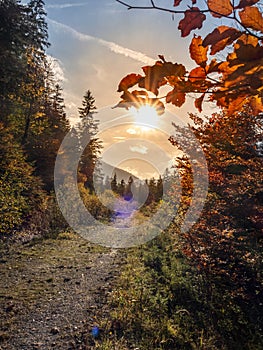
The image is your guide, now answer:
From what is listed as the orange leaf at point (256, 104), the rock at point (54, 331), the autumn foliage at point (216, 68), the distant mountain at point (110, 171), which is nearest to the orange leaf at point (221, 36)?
the autumn foliage at point (216, 68)

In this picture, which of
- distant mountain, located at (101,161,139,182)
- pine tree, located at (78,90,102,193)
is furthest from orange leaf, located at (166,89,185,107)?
distant mountain, located at (101,161,139,182)

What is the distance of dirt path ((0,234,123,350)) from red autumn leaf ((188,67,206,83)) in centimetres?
460

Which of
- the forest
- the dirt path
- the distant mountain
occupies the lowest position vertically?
the dirt path

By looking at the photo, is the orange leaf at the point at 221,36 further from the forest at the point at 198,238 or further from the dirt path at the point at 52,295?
the dirt path at the point at 52,295

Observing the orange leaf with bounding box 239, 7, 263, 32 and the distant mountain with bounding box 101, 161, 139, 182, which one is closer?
the orange leaf with bounding box 239, 7, 263, 32

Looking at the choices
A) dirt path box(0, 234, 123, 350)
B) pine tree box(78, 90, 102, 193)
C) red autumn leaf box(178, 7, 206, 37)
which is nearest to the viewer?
red autumn leaf box(178, 7, 206, 37)

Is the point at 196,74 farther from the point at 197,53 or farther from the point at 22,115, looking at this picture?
the point at 22,115

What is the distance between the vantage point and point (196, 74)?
84cm

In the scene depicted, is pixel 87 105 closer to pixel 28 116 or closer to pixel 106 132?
pixel 106 132

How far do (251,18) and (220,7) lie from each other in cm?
9

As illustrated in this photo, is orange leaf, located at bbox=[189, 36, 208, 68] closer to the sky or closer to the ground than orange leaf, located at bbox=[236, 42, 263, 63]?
closer to the sky

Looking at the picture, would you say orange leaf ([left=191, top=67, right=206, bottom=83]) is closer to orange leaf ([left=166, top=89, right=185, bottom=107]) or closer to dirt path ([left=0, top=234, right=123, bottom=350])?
orange leaf ([left=166, top=89, right=185, bottom=107])

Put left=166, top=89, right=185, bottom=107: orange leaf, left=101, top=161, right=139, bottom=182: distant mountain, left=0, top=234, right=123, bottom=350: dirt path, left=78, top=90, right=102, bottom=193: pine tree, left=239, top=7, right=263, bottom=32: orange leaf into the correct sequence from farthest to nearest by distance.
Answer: left=101, top=161, right=139, bottom=182: distant mountain
left=78, top=90, right=102, bottom=193: pine tree
left=0, top=234, right=123, bottom=350: dirt path
left=166, top=89, right=185, bottom=107: orange leaf
left=239, top=7, right=263, bottom=32: orange leaf

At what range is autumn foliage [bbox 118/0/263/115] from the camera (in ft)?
2.11
